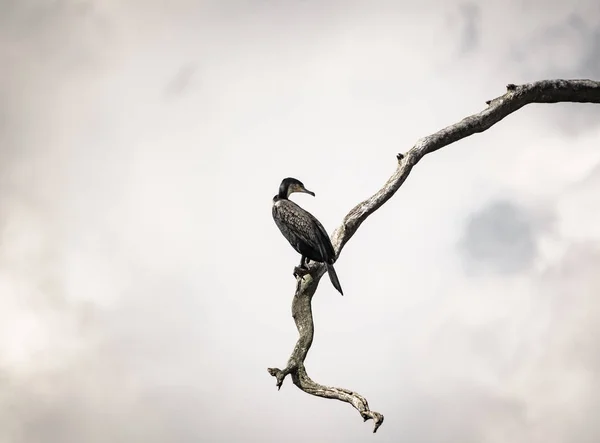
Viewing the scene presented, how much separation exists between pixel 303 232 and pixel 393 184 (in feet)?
4.89

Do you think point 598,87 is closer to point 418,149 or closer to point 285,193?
point 418,149

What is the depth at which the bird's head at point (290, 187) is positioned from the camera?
9.13m

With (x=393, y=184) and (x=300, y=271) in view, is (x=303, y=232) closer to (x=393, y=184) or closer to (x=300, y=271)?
(x=300, y=271)

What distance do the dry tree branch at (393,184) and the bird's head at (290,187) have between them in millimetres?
866

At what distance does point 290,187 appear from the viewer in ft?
30.2

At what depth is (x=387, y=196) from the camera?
8.91 meters

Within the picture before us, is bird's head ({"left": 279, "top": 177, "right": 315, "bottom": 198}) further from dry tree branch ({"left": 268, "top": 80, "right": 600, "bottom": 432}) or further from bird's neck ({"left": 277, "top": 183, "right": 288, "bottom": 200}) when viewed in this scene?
dry tree branch ({"left": 268, "top": 80, "right": 600, "bottom": 432})

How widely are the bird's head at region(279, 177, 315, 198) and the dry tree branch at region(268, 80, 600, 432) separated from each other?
87cm

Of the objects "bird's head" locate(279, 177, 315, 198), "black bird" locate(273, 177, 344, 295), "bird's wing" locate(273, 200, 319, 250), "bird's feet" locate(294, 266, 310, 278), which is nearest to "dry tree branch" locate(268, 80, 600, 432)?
"bird's feet" locate(294, 266, 310, 278)

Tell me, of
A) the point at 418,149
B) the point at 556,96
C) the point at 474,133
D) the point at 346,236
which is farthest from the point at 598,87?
the point at 346,236

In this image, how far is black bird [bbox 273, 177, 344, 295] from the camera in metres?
7.90

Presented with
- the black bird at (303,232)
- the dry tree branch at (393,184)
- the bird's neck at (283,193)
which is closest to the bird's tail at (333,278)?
the black bird at (303,232)

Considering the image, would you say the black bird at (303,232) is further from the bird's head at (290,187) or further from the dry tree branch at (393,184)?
the dry tree branch at (393,184)

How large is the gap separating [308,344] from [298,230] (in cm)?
163
